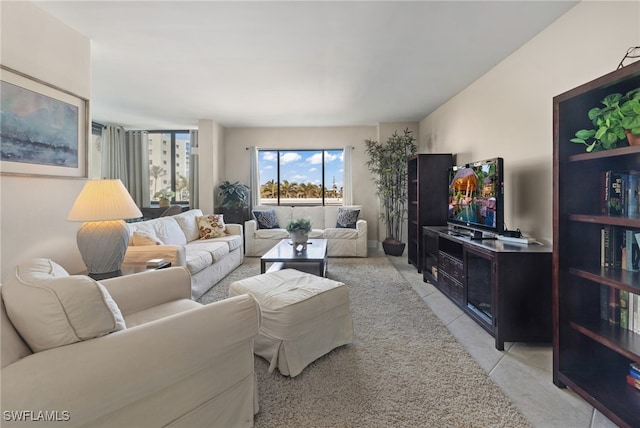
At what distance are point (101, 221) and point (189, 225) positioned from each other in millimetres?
2401

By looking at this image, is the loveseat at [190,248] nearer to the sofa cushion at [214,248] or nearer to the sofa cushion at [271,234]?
the sofa cushion at [214,248]

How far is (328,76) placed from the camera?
342 centimetres

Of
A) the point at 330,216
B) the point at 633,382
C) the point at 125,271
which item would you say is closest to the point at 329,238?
the point at 330,216

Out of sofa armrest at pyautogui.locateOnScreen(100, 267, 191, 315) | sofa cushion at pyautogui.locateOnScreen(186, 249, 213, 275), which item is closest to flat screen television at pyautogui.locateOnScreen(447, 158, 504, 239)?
sofa armrest at pyautogui.locateOnScreen(100, 267, 191, 315)

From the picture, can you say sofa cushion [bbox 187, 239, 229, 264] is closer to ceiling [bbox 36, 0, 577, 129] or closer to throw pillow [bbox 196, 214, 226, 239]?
throw pillow [bbox 196, 214, 226, 239]

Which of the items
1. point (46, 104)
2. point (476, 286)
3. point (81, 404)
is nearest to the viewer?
point (81, 404)

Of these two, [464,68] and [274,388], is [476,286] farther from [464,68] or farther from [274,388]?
[464,68]

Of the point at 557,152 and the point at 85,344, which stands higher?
the point at 557,152

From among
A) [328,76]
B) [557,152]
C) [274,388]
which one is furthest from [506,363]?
[328,76]

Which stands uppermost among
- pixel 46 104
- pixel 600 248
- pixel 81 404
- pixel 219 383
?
pixel 46 104

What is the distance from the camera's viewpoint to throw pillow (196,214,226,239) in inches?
178

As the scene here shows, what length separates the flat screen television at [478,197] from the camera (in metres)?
2.59

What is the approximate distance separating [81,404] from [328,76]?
3435 millimetres

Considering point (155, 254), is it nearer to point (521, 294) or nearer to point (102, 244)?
point (102, 244)
